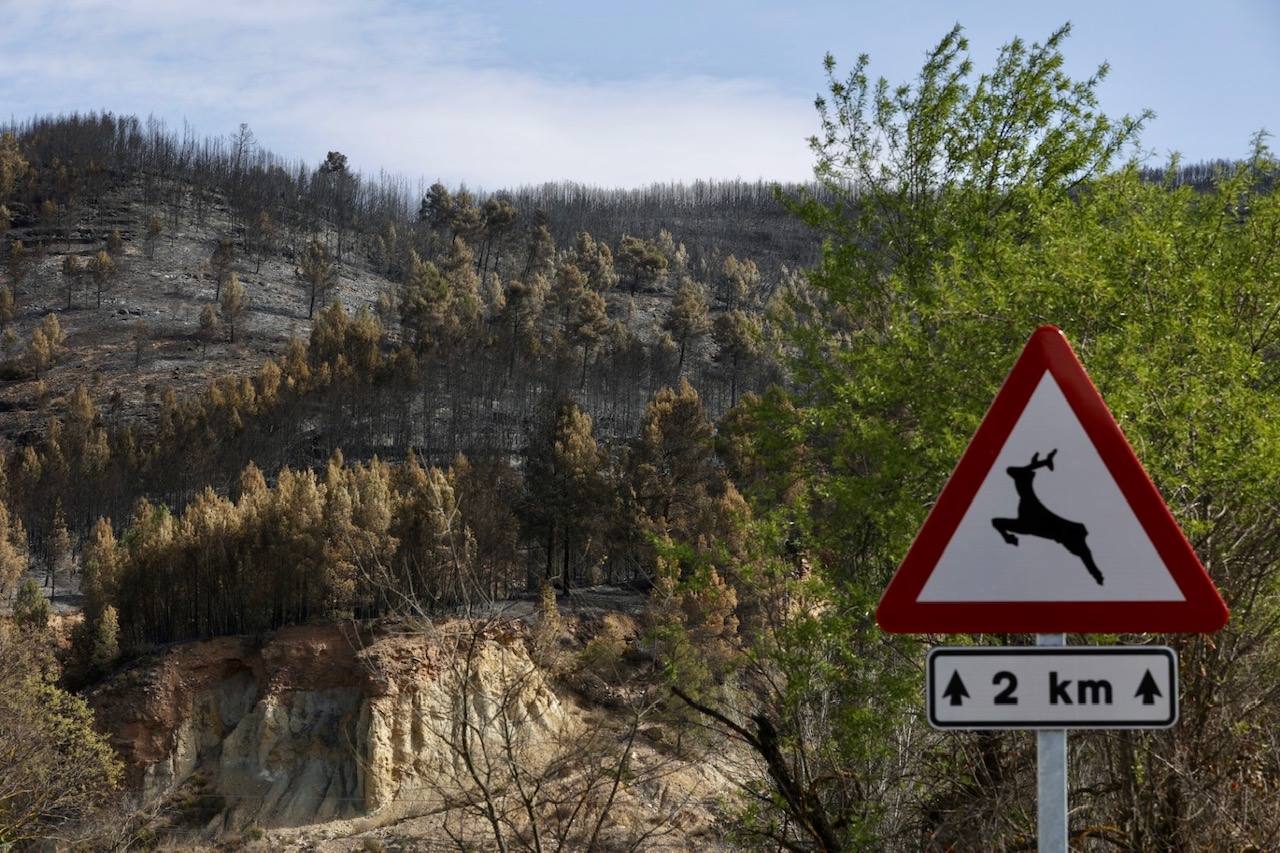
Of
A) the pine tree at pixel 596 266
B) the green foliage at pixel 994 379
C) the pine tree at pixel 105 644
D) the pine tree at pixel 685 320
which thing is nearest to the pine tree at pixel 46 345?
the pine tree at pixel 596 266

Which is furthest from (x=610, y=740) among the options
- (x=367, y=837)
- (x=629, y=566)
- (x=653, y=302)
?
(x=653, y=302)

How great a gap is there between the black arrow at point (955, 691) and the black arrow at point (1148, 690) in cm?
38

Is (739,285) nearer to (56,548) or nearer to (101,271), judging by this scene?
(101,271)

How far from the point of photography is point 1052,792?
2.66m

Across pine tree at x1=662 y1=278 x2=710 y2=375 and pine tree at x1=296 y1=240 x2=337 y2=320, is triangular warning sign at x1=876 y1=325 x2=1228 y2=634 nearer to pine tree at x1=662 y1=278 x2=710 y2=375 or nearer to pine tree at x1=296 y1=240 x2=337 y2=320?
pine tree at x1=662 y1=278 x2=710 y2=375

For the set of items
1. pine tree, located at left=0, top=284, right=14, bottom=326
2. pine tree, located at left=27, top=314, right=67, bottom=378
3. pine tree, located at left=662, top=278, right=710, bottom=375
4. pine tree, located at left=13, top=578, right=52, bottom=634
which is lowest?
pine tree, located at left=13, top=578, right=52, bottom=634

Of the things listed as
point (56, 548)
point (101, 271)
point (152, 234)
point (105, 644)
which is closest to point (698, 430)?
point (105, 644)

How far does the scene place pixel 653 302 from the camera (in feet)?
372

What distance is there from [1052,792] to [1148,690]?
322 mm

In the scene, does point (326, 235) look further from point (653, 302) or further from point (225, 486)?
point (225, 486)

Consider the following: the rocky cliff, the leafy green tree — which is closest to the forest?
the leafy green tree

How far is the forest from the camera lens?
557cm

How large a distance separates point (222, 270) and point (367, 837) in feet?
247

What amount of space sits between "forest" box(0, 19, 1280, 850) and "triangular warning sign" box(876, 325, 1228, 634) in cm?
236
